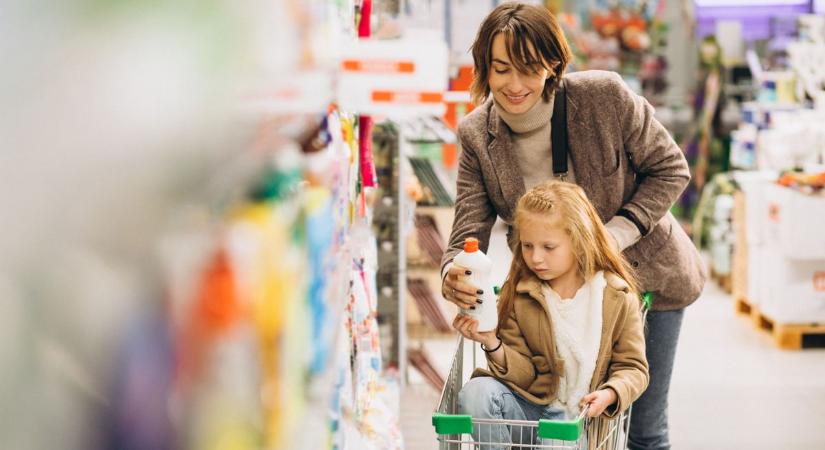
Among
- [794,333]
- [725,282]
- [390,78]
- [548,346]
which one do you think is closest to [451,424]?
[548,346]

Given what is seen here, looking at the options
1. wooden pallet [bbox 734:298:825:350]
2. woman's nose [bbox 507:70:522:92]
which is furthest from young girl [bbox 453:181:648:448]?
wooden pallet [bbox 734:298:825:350]

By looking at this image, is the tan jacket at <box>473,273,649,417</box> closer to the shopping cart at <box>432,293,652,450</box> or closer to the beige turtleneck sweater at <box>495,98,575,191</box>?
the shopping cart at <box>432,293,652,450</box>

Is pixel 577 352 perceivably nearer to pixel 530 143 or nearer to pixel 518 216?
pixel 518 216

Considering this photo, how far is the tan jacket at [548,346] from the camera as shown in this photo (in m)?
2.38

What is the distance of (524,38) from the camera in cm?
233

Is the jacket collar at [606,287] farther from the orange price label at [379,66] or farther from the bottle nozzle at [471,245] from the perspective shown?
the orange price label at [379,66]

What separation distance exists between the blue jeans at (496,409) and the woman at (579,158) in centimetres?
23

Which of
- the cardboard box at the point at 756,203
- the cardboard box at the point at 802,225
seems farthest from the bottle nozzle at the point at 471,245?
the cardboard box at the point at 756,203

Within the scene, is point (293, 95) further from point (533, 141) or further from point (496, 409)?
point (533, 141)

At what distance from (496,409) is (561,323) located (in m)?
0.28

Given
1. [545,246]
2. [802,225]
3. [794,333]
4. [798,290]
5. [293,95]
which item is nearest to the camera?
[293,95]

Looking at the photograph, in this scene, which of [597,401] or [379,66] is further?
[597,401]

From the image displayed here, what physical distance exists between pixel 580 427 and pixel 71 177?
165 centimetres

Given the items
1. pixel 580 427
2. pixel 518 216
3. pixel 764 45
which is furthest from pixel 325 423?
pixel 764 45
